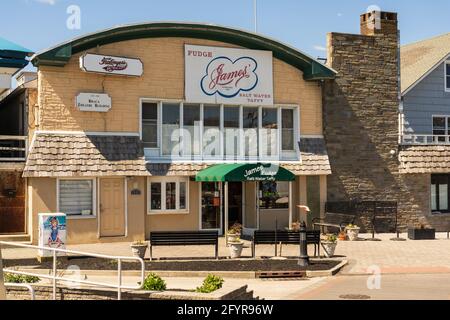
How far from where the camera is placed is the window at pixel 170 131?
24.2 meters

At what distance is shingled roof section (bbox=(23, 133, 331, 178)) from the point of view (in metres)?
21.8


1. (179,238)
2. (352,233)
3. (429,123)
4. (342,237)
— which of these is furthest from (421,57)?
(179,238)

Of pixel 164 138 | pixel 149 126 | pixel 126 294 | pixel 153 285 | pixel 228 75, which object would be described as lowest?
pixel 126 294

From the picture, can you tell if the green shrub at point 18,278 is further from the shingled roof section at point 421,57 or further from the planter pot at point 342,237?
the shingled roof section at point 421,57

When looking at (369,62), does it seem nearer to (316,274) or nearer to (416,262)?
(416,262)

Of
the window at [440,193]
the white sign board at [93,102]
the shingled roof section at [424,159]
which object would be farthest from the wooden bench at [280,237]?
the window at [440,193]

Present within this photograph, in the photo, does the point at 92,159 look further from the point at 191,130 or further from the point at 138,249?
the point at 138,249

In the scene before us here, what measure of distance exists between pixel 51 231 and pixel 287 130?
11.8m

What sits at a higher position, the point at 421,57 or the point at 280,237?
the point at 421,57

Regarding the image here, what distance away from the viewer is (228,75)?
25125 mm

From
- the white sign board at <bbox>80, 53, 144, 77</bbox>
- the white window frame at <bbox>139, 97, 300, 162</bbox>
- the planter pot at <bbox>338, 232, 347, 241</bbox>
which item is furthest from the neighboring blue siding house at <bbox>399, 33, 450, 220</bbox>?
the white sign board at <bbox>80, 53, 144, 77</bbox>

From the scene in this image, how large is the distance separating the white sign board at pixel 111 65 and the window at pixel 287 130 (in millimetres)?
Result: 6385

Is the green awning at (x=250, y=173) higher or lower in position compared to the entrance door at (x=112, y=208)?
higher

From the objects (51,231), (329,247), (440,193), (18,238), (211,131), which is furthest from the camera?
(440,193)
